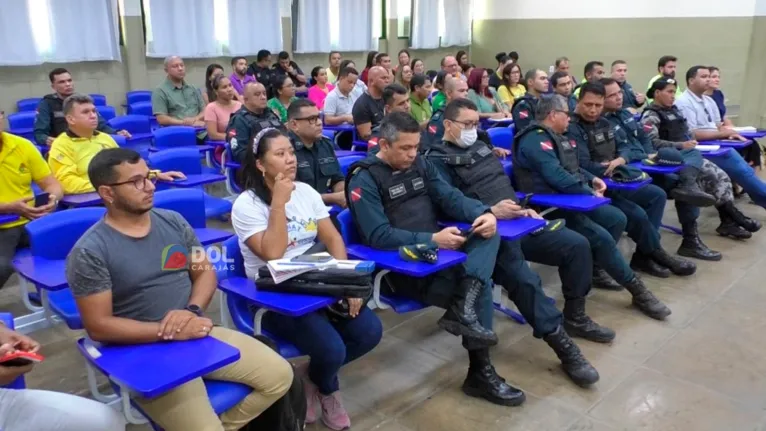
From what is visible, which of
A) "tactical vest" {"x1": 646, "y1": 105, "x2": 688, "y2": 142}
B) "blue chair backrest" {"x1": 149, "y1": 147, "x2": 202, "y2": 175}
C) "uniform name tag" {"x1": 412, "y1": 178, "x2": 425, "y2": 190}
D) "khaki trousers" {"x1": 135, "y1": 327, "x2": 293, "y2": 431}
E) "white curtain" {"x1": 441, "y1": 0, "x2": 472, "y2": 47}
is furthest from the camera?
"white curtain" {"x1": 441, "y1": 0, "x2": 472, "y2": 47}

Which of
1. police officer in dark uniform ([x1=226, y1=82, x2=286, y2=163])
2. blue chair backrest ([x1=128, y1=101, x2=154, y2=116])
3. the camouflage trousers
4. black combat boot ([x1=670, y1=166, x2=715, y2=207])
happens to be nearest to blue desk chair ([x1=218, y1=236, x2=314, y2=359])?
police officer in dark uniform ([x1=226, y1=82, x2=286, y2=163])

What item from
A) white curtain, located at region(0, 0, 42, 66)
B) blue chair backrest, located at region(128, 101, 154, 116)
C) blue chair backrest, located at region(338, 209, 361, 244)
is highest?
white curtain, located at region(0, 0, 42, 66)

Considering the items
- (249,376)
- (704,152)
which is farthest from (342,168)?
(704,152)

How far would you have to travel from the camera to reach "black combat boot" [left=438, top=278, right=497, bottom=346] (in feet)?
8.11

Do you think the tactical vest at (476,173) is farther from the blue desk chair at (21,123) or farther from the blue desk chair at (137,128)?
the blue desk chair at (21,123)

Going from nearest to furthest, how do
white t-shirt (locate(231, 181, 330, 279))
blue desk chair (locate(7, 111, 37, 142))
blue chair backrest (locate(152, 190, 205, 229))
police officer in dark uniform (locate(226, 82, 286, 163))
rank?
1. white t-shirt (locate(231, 181, 330, 279))
2. blue chair backrest (locate(152, 190, 205, 229))
3. police officer in dark uniform (locate(226, 82, 286, 163))
4. blue desk chair (locate(7, 111, 37, 142))

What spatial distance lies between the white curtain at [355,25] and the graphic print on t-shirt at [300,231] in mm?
7681

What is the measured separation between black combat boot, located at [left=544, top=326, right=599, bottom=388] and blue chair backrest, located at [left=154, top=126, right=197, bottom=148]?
3.09 meters

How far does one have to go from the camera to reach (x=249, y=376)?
1847mm

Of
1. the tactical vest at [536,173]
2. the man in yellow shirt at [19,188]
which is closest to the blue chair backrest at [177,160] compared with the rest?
the man in yellow shirt at [19,188]

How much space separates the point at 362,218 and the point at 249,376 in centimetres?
92

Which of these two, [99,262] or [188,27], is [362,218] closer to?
[99,262]

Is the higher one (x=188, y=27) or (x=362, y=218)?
(x=188, y=27)

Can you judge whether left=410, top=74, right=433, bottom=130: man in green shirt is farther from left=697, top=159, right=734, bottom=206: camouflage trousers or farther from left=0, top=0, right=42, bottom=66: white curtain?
left=0, top=0, right=42, bottom=66: white curtain
